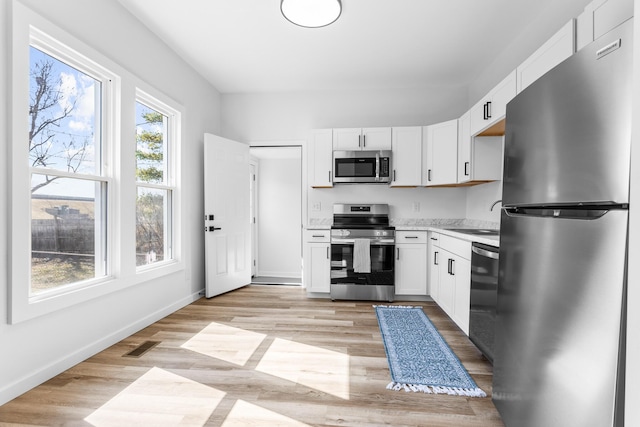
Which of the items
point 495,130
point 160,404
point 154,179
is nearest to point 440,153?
point 495,130

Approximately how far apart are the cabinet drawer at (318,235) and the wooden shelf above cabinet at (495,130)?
1974 mm

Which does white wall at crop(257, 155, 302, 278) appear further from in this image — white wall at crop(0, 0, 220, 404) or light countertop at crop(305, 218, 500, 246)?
white wall at crop(0, 0, 220, 404)

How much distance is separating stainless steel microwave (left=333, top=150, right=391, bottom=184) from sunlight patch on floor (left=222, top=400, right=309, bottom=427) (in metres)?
2.79

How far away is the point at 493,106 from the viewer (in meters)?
2.57

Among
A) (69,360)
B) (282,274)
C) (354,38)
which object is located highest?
(354,38)

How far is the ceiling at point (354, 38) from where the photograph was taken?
2.49 meters

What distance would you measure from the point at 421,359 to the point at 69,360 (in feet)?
7.98

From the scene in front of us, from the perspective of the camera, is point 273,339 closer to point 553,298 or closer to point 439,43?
point 553,298

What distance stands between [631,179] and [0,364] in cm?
286

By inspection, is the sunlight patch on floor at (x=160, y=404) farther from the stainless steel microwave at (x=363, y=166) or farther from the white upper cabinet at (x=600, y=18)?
the stainless steel microwave at (x=363, y=166)

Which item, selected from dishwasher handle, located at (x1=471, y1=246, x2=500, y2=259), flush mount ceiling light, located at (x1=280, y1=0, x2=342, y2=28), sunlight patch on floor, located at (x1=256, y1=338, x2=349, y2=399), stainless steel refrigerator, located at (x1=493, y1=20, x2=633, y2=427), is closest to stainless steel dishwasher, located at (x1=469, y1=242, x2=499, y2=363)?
dishwasher handle, located at (x1=471, y1=246, x2=500, y2=259)

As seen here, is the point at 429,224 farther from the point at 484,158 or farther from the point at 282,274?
the point at 282,274

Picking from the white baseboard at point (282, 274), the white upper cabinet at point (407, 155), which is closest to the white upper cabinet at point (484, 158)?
the white upper cabinet at point (407, 155)

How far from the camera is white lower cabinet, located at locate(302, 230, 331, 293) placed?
3.83m
